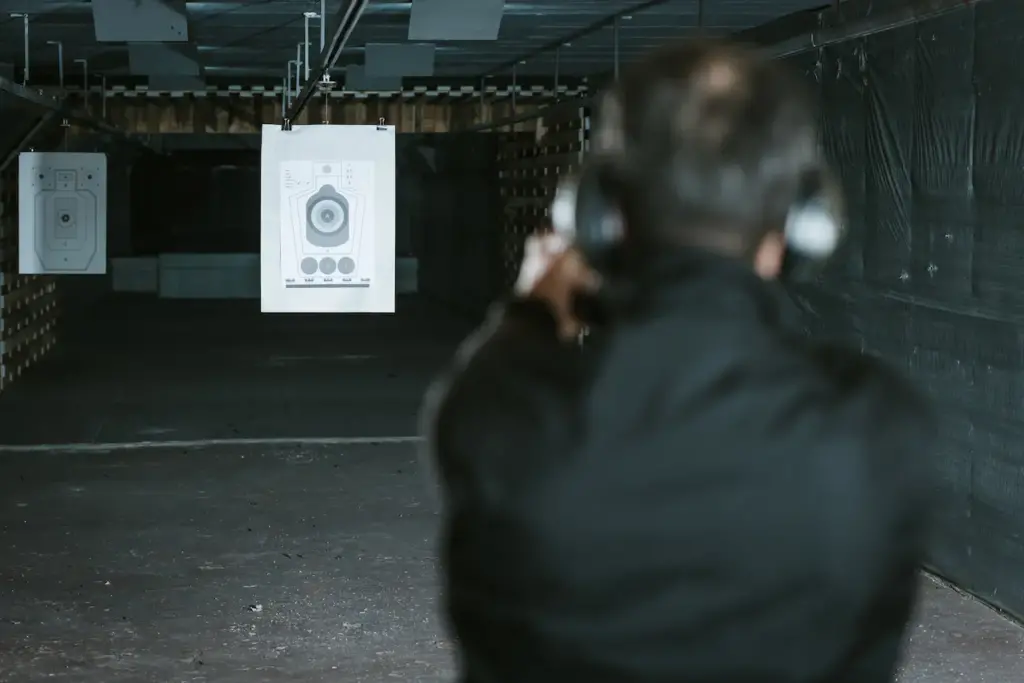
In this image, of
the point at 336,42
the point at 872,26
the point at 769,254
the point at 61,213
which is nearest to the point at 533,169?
the point at 61,213

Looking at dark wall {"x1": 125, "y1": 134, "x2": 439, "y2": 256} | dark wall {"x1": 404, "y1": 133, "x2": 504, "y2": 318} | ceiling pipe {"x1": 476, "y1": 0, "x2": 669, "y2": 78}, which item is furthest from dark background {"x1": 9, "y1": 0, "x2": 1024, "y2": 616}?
dark wall {"x1": 125, "y1": 134, "x2": 439, "y2": 256}

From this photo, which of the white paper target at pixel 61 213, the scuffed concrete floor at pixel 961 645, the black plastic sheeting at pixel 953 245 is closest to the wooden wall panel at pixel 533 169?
the white paper target at pixel 61 213

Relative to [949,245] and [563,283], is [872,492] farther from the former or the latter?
[949,245]

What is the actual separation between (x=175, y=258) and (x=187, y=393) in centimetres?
867

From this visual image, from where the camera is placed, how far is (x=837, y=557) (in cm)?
113

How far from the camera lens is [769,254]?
1212 mm

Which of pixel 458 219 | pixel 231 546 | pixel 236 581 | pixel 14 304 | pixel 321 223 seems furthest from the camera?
pixel 458 219

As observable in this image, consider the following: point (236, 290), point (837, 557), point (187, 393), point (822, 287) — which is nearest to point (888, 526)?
point (837, 557)

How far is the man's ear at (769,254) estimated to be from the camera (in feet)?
3.92

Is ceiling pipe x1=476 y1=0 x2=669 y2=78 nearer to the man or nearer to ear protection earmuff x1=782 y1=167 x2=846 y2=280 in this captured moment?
ear protection earmuff x1=782 y1=167 x2=846 y2=280

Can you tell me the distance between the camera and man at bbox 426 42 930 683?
3.67 ft

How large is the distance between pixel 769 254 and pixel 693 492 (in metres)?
0.22

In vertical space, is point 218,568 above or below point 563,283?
below

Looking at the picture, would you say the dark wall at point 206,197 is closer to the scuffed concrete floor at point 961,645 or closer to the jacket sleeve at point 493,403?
the scuffed concrete floor at point 961,645
